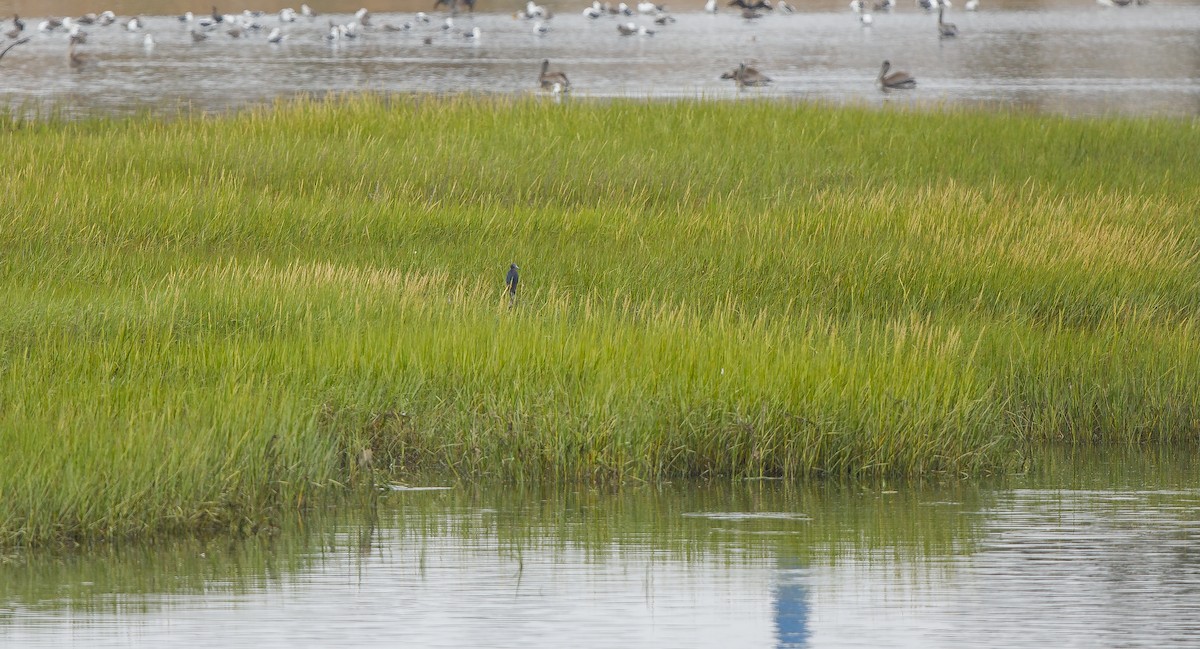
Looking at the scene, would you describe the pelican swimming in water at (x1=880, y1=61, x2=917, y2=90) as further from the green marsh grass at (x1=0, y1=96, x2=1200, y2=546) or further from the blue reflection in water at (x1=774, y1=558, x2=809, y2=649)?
the blue reflection in water at (x1=774, y1=558, x2=809, y2=649)

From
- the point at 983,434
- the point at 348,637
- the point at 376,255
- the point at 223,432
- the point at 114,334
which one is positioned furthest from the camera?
the point at 376,255

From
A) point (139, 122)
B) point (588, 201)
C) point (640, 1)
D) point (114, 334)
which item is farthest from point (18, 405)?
point (640, 1)

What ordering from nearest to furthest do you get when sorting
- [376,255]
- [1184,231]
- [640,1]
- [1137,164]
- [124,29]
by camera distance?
[376,255]
[1184,231]
[1137,164]
[124,29]
[640,1]

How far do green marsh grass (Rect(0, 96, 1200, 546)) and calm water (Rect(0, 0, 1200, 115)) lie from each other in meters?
7.70

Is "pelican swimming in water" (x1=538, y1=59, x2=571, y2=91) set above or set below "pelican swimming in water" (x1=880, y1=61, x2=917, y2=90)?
above

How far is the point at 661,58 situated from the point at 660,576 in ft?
132

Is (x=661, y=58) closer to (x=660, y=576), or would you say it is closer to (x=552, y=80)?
(x=552, y=80)

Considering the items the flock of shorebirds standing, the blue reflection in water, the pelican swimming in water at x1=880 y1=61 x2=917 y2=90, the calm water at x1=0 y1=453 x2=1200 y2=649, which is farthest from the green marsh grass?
the flock of shorebirds standing

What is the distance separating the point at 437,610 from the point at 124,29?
55418mm

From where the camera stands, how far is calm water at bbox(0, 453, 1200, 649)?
7113 mm

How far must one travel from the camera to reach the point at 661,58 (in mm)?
47406

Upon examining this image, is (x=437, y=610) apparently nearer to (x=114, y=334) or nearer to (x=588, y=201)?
(x=114, y=334)

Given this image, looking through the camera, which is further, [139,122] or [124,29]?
[124,29]

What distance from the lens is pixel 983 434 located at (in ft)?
34.0
